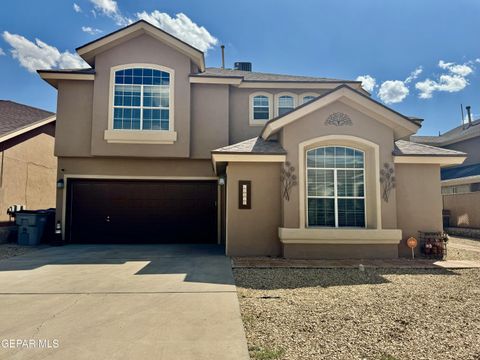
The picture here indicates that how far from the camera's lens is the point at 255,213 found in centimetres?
911

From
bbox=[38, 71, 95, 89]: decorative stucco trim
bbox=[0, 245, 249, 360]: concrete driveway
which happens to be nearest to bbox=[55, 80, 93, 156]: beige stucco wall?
bbox=[38, 71, 95, 89]: decorative stucco trim

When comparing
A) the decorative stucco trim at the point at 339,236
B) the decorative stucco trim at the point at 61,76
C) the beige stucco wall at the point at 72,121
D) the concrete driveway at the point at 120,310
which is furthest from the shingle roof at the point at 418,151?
the decorative stucco trim at the point at 61,76

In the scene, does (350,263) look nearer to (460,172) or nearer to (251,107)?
(251,107)

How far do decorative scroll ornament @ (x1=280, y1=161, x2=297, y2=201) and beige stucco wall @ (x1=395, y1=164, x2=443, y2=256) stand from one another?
3.42 metres

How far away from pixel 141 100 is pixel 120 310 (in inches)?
368

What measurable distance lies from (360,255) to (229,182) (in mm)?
4653

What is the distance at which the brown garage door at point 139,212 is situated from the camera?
12.4 metres

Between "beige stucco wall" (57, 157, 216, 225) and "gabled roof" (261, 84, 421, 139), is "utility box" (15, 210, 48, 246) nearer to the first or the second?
"beige stucco wall" (57, 157, 216, 225)

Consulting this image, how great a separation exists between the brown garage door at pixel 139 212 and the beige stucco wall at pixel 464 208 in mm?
14115

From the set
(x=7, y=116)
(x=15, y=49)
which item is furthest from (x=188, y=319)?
(x=15, y=49)

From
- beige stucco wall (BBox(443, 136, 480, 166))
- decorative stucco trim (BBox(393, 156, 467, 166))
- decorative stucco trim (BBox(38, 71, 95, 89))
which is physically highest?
decorative stucco trim (BBox(38, 71, 95, 89))

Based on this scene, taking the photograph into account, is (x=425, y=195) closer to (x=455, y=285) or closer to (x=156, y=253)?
(x=455, y=285)

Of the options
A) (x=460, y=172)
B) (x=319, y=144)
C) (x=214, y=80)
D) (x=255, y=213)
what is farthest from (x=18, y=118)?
(x=460, y=172)

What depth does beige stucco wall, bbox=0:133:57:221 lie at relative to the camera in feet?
41.1
